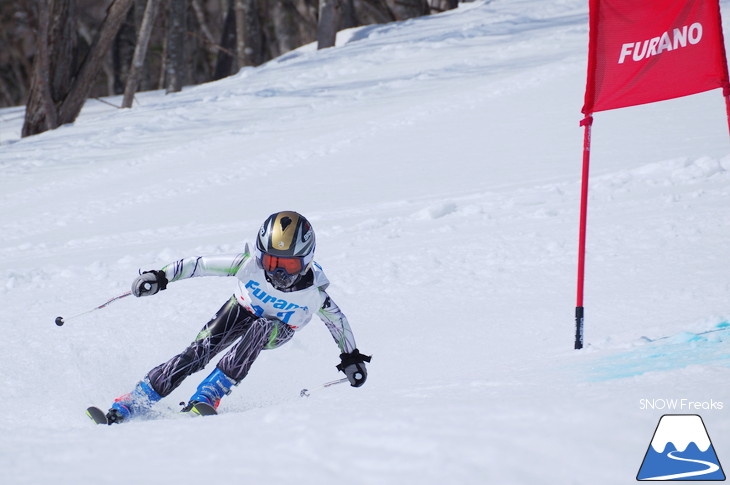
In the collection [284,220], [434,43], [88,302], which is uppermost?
[434,43]

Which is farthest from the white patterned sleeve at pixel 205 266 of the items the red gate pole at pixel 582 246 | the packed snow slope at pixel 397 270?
the red gate pole at pixel 582 246

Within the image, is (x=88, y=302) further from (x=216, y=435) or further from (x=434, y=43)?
(x=434, y=43)

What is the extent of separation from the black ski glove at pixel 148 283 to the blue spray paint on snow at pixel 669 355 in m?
2.30

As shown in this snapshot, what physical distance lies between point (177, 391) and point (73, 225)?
3884 millimetres

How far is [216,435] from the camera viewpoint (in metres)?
2.85

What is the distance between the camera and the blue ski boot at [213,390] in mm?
4156

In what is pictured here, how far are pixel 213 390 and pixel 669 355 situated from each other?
7.49 ft

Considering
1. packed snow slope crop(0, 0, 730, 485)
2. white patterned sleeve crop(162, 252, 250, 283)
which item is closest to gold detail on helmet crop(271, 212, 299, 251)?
white patterned sleeve crop(162, 252, 250, 283)

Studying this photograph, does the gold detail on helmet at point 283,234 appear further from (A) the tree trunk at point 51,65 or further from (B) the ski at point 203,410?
(A) the tree trunk at point 51,65

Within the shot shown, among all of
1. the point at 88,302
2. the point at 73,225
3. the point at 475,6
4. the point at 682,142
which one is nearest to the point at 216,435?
the point at 88,302


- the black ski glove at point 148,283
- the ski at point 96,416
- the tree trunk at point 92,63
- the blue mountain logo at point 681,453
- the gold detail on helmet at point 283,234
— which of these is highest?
the tree trunk at point 92,63

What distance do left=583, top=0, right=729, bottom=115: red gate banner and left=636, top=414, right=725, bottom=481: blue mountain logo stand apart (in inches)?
91.9

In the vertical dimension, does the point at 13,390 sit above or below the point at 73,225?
below

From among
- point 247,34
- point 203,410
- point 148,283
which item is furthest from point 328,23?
point 203,410
